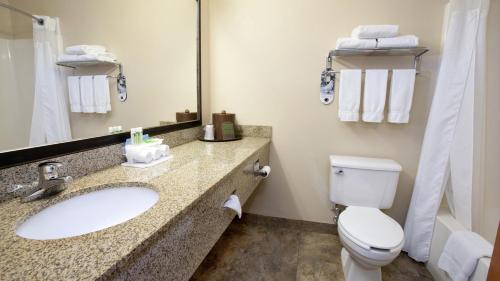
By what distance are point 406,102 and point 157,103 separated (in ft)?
5.47

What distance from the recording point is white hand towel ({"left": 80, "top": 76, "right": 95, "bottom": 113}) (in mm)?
1045

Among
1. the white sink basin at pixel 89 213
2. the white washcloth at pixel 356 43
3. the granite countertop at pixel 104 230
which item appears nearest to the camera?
the granite countertop at pixel 104 230

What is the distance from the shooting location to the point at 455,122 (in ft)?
4.76

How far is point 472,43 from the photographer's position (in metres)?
1.36

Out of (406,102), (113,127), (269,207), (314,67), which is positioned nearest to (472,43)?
(406,102)

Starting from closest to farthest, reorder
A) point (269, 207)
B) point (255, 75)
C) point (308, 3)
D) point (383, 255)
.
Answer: point (383, 255) → point (308, 3) → point (255, 75) → point (269, 207)

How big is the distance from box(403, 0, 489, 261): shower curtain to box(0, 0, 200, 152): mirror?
68.7 inches

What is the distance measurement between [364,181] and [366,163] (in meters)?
0.13

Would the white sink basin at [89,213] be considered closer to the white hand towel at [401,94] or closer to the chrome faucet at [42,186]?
the chrome faucet at [42,186]

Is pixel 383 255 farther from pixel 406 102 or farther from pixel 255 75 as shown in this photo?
pixel 255 75

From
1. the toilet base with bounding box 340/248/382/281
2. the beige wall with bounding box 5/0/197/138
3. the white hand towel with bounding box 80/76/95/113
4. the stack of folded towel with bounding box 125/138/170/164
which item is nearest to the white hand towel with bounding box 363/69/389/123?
the toilet base with bounding box 340/248/382/281

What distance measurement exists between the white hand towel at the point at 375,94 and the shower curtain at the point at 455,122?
297 mm

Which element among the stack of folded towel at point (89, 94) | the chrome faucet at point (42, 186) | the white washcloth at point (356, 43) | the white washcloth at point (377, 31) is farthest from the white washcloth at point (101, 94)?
the white washcloth at point (377, 31)

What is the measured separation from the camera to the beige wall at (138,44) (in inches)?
37.7
